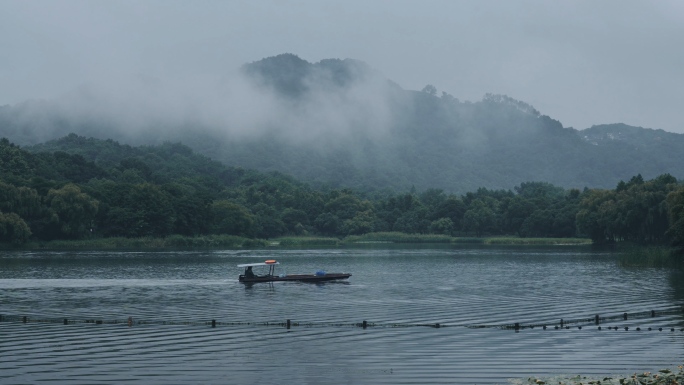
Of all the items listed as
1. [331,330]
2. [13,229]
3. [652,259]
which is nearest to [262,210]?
[13,229]

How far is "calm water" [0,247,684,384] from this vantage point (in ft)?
81.7

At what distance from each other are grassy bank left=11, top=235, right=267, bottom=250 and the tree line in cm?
194

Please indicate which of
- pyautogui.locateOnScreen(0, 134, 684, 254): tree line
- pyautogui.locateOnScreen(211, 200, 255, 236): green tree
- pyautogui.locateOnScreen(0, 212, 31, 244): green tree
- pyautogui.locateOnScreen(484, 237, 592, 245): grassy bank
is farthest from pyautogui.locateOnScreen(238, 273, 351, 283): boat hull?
pyautogui.locateOnScreen(484, 237, 592, 245): grassy bank

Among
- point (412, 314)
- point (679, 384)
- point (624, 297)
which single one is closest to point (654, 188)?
point (624, 297)

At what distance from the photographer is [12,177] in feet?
418

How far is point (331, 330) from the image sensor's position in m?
34.1

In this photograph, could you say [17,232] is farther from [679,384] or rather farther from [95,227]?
[679,384]

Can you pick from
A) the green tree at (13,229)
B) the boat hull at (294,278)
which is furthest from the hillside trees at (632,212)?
the green tree at (13,229)

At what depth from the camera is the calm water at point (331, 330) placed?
24.9 metres

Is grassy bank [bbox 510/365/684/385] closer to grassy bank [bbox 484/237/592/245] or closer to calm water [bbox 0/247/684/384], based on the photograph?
calm water [bbox 0/247/684/384]

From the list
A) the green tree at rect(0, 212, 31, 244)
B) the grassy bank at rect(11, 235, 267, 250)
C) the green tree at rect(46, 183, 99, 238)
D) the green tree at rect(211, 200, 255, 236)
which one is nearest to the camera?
the green tree at rect(0, 212, 31, 244)

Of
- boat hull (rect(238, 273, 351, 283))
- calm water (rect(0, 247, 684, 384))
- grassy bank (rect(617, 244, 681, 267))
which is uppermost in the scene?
grassy bank (rect(617, 244, 681, 267))

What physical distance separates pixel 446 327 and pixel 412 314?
5.20 metres

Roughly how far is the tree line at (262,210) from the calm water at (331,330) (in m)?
25.2
